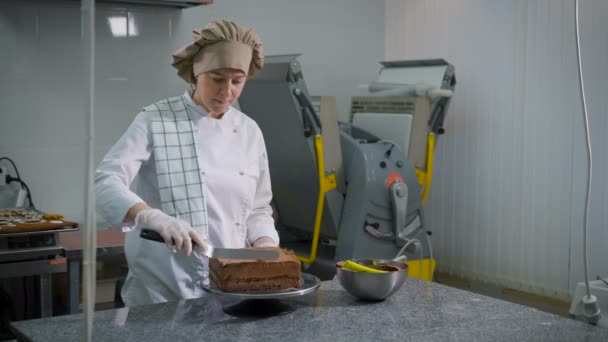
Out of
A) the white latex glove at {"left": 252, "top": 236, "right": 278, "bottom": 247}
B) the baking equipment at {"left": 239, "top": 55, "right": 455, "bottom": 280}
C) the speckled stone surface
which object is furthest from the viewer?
the baking equipment at {"left": 239, "top": 55, "right": 455, "bottom": 280}

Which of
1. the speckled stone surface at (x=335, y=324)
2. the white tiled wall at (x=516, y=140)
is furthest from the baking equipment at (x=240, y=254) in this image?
the white tiled wall at (x=516, y=140)

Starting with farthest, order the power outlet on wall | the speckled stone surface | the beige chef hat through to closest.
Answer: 1. the power outlet on wall
2. the beige chef hat
3. the speckled stone surface

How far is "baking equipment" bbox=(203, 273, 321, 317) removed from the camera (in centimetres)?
157

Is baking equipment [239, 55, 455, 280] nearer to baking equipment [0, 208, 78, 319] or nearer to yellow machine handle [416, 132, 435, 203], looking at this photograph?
yellow machine handle [416, 132, 435, 203]

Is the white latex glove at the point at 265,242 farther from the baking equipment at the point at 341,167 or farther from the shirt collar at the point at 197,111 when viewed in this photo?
the baking equipment at the point at 341,167

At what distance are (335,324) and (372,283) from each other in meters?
0.19

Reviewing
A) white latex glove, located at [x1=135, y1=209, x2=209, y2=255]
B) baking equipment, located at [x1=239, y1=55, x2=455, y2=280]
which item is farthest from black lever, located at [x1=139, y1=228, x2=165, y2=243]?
baking equipment, located at [x1=239, y1=55, x2=455, y2=280]

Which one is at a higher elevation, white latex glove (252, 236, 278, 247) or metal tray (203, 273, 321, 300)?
white latex glove (252, 236, 278, 247)

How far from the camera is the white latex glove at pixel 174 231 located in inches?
62.4

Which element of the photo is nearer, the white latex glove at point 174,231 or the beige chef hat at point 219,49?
the white latex glove at point 174,231

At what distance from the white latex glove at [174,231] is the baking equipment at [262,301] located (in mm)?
110

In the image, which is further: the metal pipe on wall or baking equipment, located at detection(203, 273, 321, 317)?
baking equipment, located at detection(203, 273, 321, 317)

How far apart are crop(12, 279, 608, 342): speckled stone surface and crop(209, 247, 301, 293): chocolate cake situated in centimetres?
6

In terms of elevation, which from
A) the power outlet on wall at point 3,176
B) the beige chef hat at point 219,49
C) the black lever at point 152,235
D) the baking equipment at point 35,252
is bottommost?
the baking equipment at point 35,252
